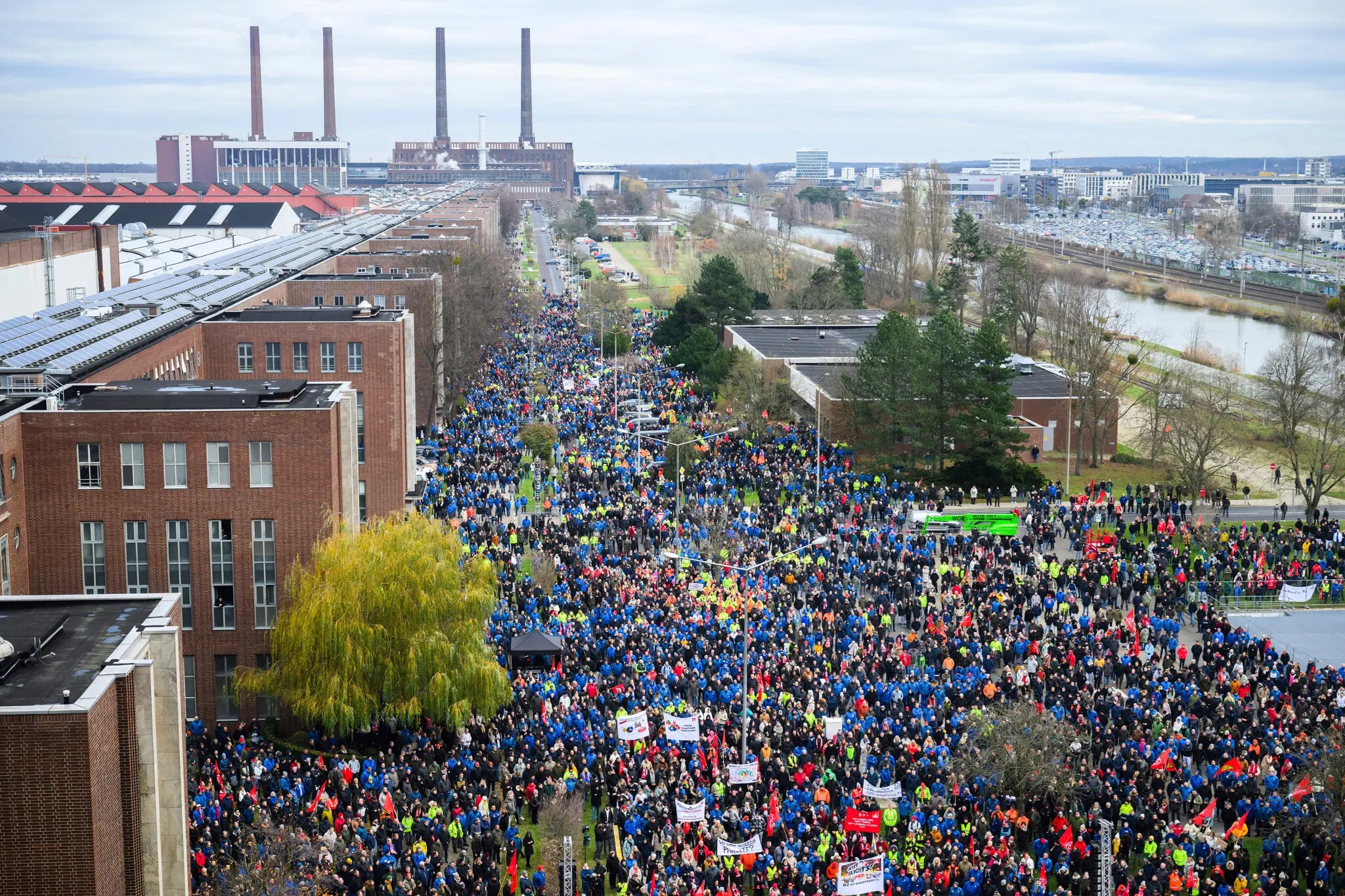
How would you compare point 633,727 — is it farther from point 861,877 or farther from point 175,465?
point 175,465

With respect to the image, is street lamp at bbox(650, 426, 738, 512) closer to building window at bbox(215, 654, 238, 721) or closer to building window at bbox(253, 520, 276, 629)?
building window at bbox(253, 520, 276, 629)

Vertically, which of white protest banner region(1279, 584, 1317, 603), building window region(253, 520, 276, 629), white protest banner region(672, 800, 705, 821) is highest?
building window region(253, 520, 276, 629)

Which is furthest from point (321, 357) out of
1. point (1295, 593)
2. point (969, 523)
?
point (1295, 593)

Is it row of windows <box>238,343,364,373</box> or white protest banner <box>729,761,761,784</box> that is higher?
row of windows <box>238,343,364,373</box>

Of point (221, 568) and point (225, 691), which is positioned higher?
point (221, 568)

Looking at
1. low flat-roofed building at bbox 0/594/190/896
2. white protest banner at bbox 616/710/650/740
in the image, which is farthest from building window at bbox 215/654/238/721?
low flat-roofed building at bbox 0/594/190/896

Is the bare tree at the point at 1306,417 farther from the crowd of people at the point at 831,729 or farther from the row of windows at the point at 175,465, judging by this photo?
the row of windows at the point at 175,465

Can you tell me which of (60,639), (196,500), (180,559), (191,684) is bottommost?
(191,684)

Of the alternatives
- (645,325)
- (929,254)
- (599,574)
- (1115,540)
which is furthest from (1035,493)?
(929,254)
